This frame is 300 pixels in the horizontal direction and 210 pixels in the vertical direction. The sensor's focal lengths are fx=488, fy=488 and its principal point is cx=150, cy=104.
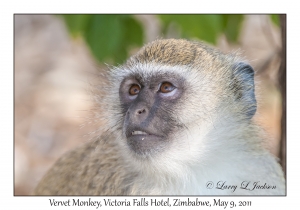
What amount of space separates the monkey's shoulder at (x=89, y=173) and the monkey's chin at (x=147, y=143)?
0.47 meters

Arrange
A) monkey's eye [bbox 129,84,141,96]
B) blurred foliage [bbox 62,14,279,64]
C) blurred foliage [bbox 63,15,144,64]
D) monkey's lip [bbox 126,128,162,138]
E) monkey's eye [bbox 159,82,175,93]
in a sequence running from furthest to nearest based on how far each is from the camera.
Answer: blurred foliage [bbox 63,15,144,64], blurred foliage [bbox 62,14,279,64], monkey's eye [bbox 129,84,141,96], monkey's eye [bbox 159,82,175,93], monkey's lip [bbox 126,128,162,138]

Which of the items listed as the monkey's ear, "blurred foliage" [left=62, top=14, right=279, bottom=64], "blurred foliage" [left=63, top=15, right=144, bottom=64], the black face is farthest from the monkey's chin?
"blurred foliage" [left=63, top=15, right=144, bottom=64]

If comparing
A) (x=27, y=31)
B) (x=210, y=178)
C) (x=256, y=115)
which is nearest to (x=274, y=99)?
(x=256, y=115)

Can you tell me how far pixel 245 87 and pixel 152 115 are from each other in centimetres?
84

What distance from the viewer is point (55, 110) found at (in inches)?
312

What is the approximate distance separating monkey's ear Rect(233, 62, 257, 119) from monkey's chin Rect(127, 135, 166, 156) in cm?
74

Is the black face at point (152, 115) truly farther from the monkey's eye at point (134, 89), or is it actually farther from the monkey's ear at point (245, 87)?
the monkey's ear at point (245, 87)

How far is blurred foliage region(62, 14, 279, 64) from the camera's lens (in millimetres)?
3693

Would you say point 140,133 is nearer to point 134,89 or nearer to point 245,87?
point 134,89

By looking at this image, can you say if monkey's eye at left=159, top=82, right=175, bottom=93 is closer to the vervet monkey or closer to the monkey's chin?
the vervet monkey

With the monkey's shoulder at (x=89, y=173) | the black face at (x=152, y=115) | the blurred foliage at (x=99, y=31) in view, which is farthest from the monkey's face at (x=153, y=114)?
the blurred foliage at (x=99, y=31)

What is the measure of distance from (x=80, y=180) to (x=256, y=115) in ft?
4.78

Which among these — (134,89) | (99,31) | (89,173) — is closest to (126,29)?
(99,31)

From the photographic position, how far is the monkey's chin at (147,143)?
311 centimetres
